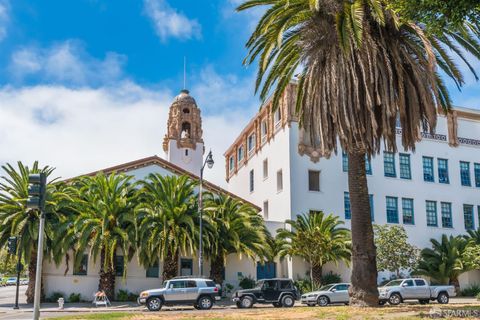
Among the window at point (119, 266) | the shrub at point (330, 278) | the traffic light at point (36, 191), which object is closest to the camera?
the traffic light at point (36, 191)

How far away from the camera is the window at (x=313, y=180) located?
1639 inches

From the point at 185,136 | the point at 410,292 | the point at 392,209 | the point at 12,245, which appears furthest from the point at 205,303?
the point at 185,136

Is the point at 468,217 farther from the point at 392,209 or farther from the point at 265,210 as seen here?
the point at 265,210

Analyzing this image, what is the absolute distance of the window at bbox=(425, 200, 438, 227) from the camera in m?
44.0

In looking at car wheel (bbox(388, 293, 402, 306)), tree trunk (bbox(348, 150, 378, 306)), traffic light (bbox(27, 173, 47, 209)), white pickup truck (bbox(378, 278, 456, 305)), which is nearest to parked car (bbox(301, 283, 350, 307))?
white pickup truck (bbox(378, 278, 456, 305))

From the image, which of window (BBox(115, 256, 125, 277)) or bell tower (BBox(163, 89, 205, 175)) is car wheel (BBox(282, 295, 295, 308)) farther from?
bell tower (BBox(163, 89, 205, 175))

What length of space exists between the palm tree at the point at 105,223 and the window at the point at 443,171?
2613 cm

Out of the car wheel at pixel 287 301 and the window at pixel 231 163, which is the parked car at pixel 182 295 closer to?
the car wheel at pixel 287 301

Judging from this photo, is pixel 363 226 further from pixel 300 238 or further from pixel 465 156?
pixel 465 156

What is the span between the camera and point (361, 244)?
20.3 metres

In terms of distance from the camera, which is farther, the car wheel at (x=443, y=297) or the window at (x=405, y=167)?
the window at (x=405, y=167)

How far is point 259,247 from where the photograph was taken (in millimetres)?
34594

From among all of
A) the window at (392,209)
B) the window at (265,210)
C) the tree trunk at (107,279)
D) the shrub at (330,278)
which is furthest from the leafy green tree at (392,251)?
the tree trunk at (107,279)

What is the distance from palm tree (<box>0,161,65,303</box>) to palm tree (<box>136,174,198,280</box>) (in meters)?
5.18
